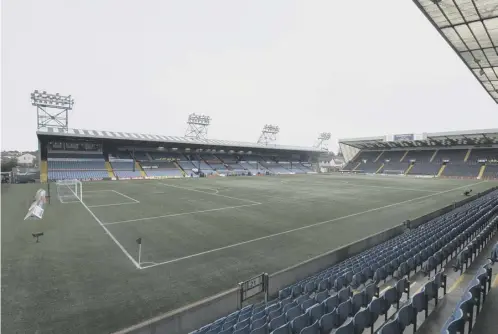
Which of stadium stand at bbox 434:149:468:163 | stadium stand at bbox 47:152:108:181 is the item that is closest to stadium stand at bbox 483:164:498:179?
stadium stand at bbox 434:149:468:163

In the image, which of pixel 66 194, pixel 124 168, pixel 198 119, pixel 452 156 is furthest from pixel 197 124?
pixel 452 156

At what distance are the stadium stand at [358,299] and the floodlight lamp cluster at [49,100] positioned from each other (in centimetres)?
5843

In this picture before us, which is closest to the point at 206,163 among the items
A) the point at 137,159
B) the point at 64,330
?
the point at 137,159

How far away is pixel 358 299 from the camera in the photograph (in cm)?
576

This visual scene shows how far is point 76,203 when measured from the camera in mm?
25672

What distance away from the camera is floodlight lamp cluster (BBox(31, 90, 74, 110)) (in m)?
48.6

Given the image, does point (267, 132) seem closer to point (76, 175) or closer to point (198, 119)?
point (198, 119)

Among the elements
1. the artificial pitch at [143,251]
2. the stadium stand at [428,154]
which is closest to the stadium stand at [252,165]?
the stadium stand at [428,154]

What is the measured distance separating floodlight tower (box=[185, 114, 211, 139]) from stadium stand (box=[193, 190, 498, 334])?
71916 mm

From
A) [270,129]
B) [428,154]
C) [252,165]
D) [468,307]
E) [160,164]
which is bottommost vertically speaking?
[252,165]

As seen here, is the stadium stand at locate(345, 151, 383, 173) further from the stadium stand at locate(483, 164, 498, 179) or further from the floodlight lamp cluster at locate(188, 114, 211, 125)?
the floodlight lamp cluster at locate(188, 114, 211, 125)

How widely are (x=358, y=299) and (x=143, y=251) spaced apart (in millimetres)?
9905

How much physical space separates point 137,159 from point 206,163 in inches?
704

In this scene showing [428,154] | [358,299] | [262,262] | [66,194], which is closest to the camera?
[358,299]
